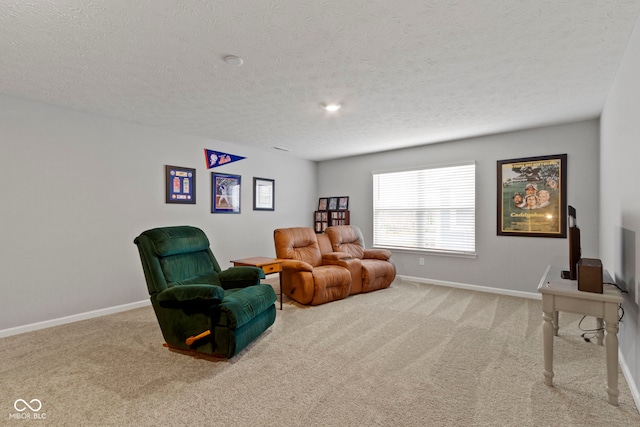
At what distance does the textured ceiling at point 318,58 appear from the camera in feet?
6.05

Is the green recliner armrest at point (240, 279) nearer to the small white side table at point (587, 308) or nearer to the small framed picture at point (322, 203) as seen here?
the small white side table at point (587, 308)

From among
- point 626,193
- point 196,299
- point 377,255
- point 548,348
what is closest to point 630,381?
point 548,348

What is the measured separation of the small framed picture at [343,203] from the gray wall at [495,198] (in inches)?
18.5

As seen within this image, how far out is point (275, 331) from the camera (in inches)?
124

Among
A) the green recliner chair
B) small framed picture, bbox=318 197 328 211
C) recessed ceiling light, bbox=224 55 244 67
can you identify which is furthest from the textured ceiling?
small framed picture, bbox=318 197 328 211

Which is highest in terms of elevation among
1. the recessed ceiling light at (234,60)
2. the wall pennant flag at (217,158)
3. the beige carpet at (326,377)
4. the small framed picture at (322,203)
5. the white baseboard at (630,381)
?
the recessed ceiling light at (234,60)

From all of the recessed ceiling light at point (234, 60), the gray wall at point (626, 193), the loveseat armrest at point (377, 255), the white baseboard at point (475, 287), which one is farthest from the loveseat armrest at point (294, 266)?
the gray wall at point (626, 193)

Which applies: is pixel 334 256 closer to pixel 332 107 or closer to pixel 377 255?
pixel 377 255

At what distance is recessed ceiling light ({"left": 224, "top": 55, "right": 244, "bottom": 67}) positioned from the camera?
237cm

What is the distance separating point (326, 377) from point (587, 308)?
177 centimetres

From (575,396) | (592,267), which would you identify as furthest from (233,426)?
(592,267)

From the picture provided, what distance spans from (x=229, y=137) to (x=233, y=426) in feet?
13.1

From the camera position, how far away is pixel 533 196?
14.0 feet

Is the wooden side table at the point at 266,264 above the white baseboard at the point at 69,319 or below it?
above
